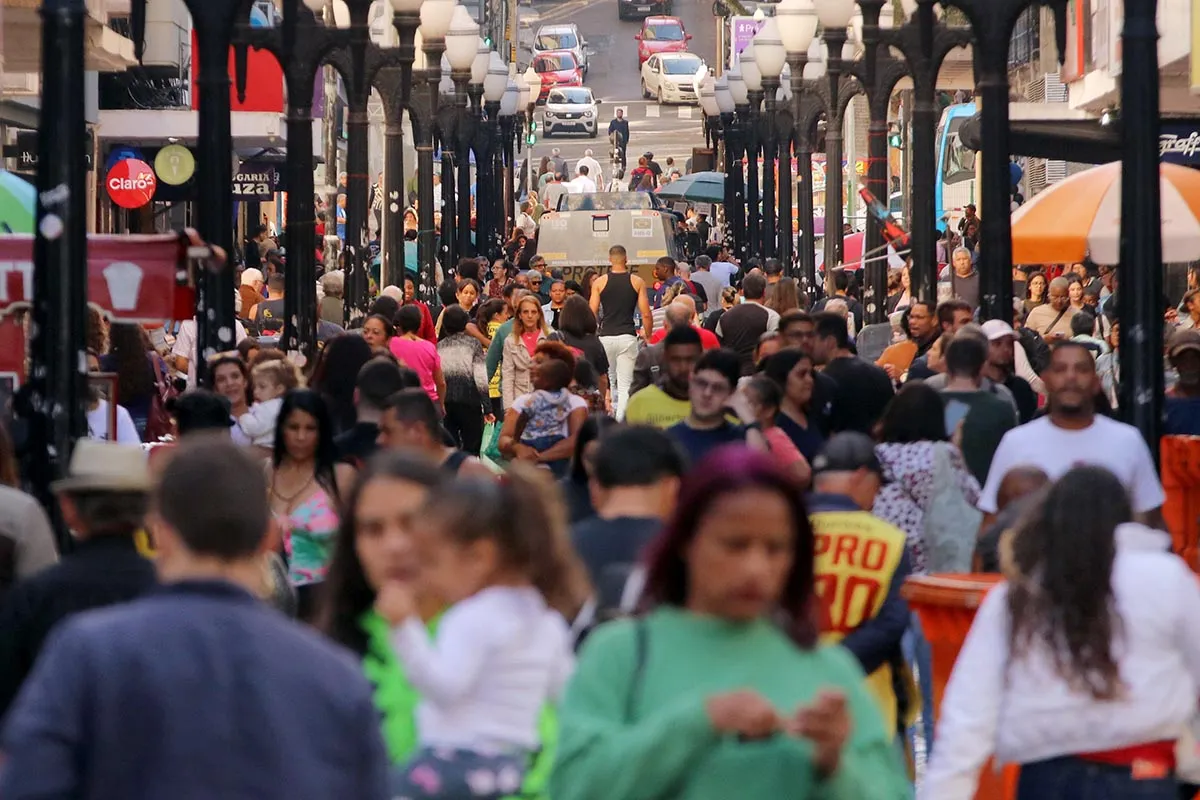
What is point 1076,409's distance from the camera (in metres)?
9.88

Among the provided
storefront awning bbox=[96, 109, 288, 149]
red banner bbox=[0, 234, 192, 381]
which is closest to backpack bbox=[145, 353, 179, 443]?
A: red banner bbox=[0, 234, 192, 381]

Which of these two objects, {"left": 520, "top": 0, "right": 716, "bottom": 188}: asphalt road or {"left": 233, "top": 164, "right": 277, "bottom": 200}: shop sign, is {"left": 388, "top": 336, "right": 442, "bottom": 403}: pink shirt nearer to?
{"left": 233, "top": 164, "right": 277, "bottom": 200}: shop sign

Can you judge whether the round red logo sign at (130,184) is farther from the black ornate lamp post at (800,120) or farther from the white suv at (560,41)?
the white suv at (560,41)

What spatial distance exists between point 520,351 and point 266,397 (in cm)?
632

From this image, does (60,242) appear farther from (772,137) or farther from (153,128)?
(772,137)

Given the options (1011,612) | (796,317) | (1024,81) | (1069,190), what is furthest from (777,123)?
(1011,612)

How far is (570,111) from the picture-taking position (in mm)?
87188

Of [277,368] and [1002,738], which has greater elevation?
[277,368]

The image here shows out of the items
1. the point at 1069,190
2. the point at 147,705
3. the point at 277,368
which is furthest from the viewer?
the point at 1069,190

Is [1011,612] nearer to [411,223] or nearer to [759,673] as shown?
[759,673]

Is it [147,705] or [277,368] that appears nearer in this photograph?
[147,705]

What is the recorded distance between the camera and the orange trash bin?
7652 millimetres

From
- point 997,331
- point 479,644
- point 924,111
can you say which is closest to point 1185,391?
point 997,331

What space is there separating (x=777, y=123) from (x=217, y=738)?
115ft
